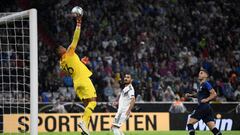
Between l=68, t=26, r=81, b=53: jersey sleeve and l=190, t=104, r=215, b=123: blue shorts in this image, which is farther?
l=190, t=104, r=215, b=123: blue shorts

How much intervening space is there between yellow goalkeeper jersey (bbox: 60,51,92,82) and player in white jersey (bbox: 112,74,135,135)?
1.60m

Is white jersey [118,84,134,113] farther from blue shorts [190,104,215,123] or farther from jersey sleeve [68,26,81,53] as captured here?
jersey sleeve [68,26,81,53]

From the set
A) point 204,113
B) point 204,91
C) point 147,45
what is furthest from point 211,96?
point 147,45

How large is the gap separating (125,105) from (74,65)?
2183 mm

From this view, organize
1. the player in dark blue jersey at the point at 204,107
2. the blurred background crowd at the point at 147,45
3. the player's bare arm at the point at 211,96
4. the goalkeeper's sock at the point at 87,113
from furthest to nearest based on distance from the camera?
the blurred background crowd at the point at 147,45, the player in dark blue jersey at the point at 204,107, the player's bare arm at the point at 211,96, the goalkeeper's sock at the point at 87,113

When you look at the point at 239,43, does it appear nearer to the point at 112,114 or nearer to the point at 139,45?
the point at 139,45

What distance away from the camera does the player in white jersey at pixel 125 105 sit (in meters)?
16.0

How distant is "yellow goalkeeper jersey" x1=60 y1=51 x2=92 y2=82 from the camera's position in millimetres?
14914

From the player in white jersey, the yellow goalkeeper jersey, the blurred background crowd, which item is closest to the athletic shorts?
the player in white jersey

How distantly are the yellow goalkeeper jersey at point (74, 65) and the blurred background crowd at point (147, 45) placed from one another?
37.9 feet

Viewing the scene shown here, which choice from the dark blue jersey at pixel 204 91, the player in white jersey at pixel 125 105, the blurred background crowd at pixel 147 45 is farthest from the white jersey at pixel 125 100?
the blurred background crowd at pixel 147 45

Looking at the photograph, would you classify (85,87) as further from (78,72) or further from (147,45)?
(147,45)

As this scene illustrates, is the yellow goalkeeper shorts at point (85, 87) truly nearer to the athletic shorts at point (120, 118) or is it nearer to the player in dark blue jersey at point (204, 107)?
the athletic shorts at point (120, 118)

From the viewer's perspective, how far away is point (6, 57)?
1847 cm
